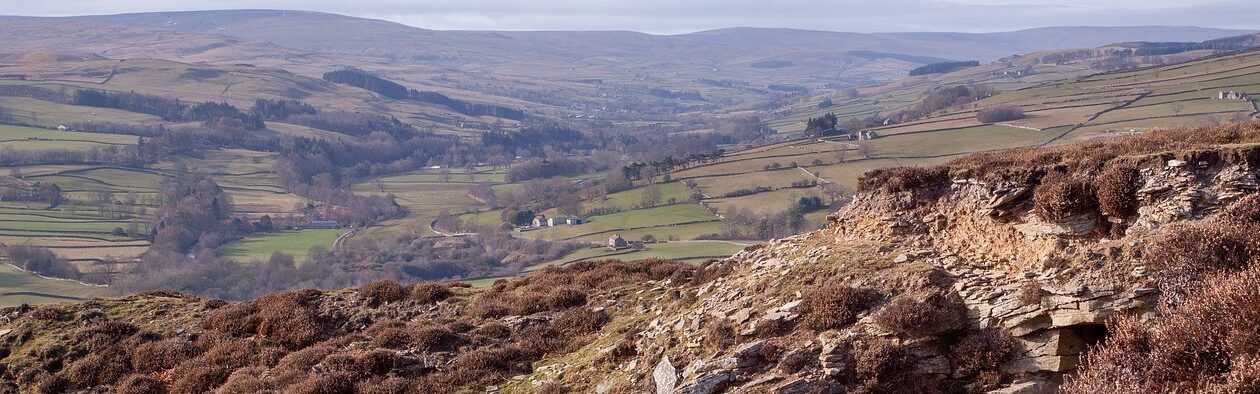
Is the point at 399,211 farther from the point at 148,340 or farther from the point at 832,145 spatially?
the point at 148,340

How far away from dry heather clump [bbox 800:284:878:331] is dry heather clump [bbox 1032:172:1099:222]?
10.3 ft

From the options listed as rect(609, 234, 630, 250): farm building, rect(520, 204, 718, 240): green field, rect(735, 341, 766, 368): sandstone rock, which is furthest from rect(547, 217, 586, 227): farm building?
rect(735, 341, 766, 368): sandstone rock

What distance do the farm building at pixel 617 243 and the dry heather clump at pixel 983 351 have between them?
63.1 m

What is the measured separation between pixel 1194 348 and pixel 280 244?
3994 inches

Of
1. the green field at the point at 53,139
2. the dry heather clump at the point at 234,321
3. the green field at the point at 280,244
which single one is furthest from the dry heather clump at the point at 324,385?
the green field at the point at 53,139

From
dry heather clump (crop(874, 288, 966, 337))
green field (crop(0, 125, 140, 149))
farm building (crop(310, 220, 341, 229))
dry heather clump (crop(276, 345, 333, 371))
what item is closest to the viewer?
dry heather clump (crop(874, 288, 966, 337))

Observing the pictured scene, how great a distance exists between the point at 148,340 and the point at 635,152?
156468 millimetres

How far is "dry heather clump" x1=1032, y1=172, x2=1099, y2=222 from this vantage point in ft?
47.1

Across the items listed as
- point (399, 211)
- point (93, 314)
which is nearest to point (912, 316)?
point (93, 314)

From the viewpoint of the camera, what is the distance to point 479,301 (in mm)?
22141

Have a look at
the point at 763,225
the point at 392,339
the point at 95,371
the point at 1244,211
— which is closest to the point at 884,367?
the point at 1244,211

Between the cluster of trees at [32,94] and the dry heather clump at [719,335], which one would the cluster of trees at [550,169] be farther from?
the dry heather clump at [719,335]

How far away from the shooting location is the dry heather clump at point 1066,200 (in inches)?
565

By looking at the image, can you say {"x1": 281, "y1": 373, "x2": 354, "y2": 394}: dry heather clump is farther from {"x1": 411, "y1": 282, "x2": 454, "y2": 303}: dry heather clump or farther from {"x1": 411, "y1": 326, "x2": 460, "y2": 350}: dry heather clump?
{"x1": 411, "y1": 282, "x2": 454, "y2": 303}: dry heather clump
